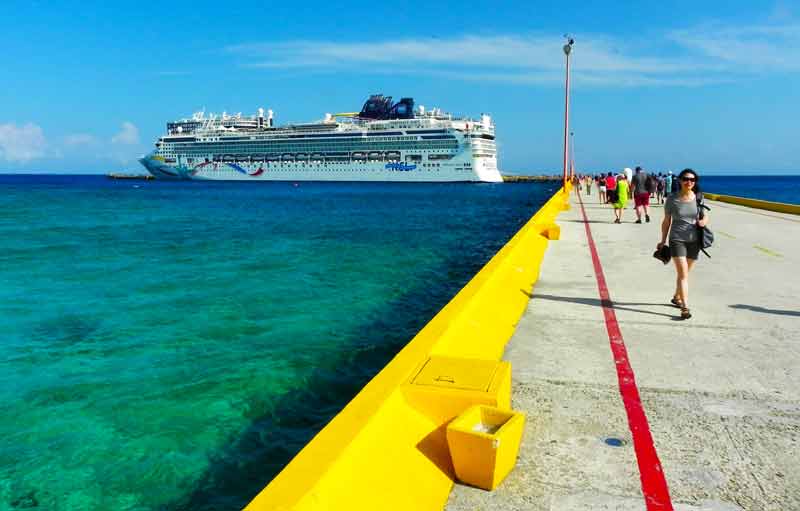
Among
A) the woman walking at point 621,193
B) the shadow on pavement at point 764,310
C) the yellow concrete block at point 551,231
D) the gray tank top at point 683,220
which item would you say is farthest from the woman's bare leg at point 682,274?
the woman walking at point 621,193

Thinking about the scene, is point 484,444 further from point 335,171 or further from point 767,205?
point 335,171

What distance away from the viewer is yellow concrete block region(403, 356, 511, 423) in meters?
3.31

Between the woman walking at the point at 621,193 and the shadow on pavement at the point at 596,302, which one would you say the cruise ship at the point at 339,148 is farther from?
the shadow on pavement at the point at 596,302

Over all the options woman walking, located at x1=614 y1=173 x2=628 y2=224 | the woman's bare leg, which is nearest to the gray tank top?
the woman's bare leg

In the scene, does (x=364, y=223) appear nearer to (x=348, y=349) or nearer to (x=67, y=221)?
(x=67, y=221)

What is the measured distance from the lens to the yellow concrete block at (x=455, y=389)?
331 centimetres

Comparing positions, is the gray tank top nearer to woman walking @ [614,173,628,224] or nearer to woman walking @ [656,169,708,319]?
woman walking @ [656,169,708,319]

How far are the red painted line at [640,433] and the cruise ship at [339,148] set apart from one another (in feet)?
300

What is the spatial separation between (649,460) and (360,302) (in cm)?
752

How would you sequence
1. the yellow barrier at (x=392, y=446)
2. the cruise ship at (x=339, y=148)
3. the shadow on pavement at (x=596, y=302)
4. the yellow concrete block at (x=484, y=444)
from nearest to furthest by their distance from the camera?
the yellow barrier at (x=392, y=446)
the yellow concrete block at (x=484, y=444)
the shadow on pavement at (x=596, y=302)
the cruise ship at (x=339, y=148)

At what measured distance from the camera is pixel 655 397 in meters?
4.14

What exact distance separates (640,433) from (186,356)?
560 cm

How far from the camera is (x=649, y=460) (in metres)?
3.28

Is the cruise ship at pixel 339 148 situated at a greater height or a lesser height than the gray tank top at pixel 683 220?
greater
